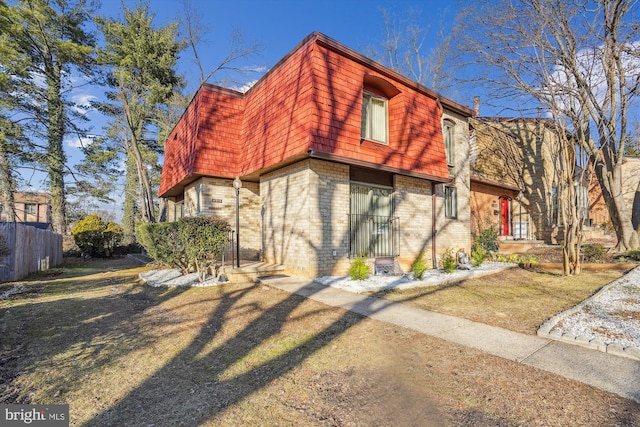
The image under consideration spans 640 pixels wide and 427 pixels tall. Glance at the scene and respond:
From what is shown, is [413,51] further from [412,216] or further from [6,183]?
[6,183]

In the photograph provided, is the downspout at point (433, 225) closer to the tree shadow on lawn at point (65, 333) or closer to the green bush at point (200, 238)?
the green bush at point (200, 238)

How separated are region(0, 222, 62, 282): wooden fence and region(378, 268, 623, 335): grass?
10.5m

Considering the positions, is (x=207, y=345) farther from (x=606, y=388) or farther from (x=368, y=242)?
(x=368, y=242)

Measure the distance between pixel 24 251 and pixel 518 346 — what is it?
1345 centimetres

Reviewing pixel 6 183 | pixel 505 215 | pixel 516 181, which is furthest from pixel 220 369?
pixel 6 183

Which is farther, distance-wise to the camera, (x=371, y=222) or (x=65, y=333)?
A: (x=371, y=222)

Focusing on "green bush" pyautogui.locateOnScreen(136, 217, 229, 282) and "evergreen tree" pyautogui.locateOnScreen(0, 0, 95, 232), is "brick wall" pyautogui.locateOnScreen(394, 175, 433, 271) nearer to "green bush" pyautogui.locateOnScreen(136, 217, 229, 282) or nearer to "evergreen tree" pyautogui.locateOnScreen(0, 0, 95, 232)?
"green bush" pyautogui.locateOnScreen(136, 217, 229, 282)

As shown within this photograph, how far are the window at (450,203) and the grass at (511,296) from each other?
3547 millimetres

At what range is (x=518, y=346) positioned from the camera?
3.66 metres

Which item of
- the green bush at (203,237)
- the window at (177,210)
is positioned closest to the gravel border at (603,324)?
the green bush at (203,237)

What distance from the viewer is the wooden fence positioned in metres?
8.96

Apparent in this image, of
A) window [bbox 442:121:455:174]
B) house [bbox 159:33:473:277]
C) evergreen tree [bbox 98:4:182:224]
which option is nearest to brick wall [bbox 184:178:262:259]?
house [bbox 159:33:473:277]

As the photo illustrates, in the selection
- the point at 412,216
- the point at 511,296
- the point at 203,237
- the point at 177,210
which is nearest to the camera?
the point at 511,296

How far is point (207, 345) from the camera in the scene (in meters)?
3.91
